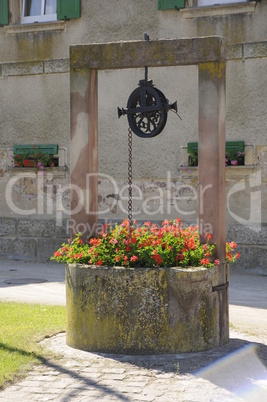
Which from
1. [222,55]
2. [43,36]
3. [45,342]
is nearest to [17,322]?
[45,342]

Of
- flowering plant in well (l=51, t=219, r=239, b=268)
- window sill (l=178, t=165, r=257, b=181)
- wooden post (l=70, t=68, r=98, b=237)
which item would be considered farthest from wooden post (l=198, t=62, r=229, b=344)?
window sill (l=178, t=165, r=257, b=181)

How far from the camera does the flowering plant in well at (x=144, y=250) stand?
231 inches

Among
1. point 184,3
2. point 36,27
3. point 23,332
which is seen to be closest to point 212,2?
point 184,3

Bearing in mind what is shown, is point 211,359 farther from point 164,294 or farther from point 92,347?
point 92,347

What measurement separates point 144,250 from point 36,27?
7.81 metres

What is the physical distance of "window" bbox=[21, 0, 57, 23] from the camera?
12841mm

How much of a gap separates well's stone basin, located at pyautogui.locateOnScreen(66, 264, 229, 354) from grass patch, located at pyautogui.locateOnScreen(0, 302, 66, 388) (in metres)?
0.52

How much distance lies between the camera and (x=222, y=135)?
6.14m

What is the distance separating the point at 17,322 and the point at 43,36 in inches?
273

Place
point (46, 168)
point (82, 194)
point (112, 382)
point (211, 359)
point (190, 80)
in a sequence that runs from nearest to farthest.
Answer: point (112, 382), point (211, 359), point (82, 194), point (190, 80), point (46, 168)

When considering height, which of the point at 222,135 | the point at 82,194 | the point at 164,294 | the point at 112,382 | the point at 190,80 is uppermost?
the point at 190,80

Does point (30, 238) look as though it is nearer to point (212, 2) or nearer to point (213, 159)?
point (212, 2)

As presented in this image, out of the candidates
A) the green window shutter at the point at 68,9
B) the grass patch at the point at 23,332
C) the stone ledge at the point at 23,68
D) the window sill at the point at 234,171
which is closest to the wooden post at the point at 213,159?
the grass patch at the point at 23,332

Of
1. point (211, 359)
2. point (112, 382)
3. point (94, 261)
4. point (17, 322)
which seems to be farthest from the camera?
point (17, 322)
